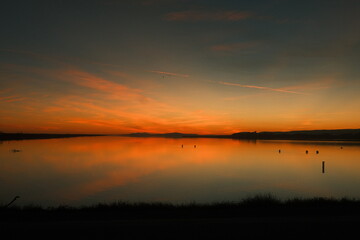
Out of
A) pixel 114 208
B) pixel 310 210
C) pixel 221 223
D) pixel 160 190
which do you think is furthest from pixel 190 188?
pixel 221 223

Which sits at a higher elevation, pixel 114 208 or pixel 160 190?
pixel 114 208

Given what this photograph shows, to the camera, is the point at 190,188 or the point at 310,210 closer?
the point at 310,210

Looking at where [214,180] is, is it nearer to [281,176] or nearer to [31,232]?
[281,176]

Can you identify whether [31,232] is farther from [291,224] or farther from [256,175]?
[256,175]

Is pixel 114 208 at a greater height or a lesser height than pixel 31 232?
lesser

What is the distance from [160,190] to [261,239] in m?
19.4

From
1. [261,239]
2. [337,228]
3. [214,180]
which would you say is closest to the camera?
[261,239]

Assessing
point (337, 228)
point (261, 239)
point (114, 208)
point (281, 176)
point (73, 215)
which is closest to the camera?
point (261, 239)

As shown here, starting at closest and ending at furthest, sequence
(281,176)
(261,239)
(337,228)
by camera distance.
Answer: (261,239)
(337,228)
(281,176)

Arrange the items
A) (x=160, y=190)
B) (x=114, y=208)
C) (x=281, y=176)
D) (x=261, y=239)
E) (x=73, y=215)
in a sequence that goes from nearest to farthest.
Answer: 1. (x=261, y=239)
2. (x=73, y=215)
3. (x=114, y=208)
4. (x=160, y=190)
5. (x=281, y=176)

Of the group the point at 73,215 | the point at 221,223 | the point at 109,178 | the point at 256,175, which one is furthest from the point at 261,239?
the point at 256,175

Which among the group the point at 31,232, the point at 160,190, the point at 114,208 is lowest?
the point at 160,190

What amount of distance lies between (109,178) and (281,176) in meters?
23.4

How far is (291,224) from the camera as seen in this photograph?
8391mm
